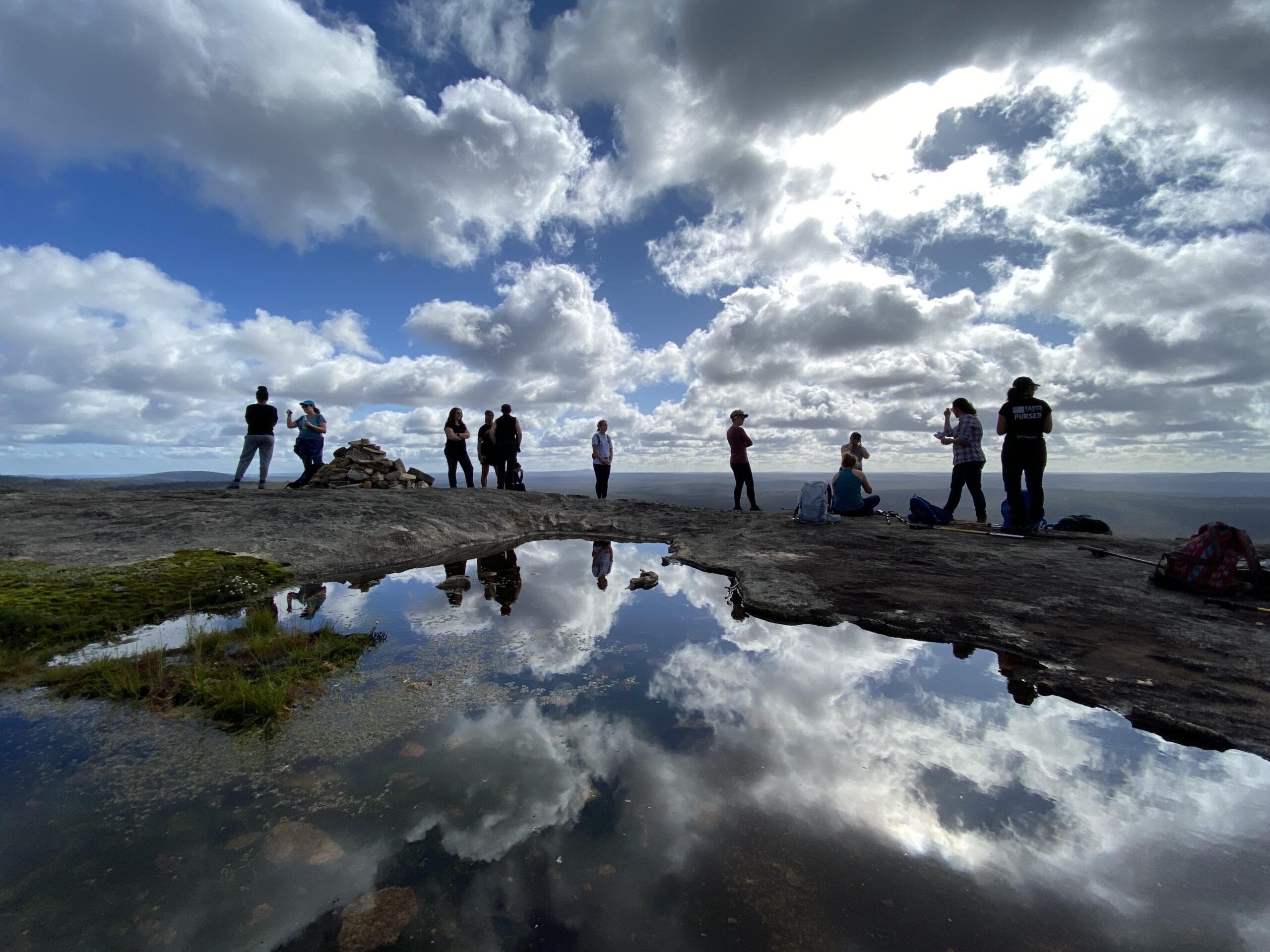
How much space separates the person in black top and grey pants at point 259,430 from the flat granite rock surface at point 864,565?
3.23 ft

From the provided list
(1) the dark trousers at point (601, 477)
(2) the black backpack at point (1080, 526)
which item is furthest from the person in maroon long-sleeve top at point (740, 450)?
(2) the black backpack at point (1080, 526)

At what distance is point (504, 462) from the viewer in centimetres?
1755

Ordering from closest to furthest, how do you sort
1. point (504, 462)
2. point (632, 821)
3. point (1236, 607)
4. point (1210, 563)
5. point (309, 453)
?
point (632, 821) → point (1236, 607) → point (1210, 563) → point (309, 453) → point (504, 462)

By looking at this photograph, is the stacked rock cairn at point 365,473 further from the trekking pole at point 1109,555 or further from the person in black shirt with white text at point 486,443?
the trekking pole at point 1109,555

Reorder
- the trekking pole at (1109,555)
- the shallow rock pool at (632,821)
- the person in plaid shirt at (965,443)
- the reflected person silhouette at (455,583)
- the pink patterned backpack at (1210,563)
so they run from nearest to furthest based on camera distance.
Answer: the shallow rock pool at (632,821) < the pink patterned backpack at (1210,563) < the reflected person silhouette at (455,583) < the trekking pole at (1109,555) < the person in plaid shirt at (965,443)

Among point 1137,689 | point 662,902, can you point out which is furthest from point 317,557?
point 1137,689

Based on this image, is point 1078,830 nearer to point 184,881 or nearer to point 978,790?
point 978,790

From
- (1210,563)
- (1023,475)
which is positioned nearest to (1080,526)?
(1023,475)

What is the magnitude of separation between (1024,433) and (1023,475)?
1.34 m

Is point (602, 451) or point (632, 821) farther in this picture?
point (602, 451)

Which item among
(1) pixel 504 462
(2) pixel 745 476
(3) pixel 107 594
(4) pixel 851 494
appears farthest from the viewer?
(1) pixel 504 462

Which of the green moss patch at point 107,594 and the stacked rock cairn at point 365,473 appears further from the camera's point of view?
the stacked rock cairn at point 365,473

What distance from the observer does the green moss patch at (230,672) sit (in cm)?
397

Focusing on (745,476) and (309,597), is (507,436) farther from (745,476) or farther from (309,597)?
(309,597)
